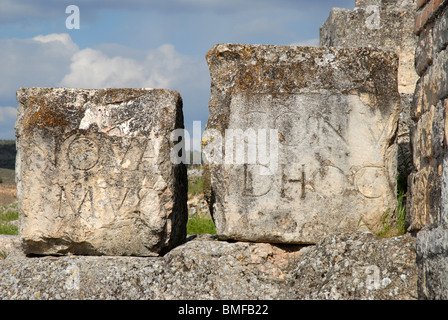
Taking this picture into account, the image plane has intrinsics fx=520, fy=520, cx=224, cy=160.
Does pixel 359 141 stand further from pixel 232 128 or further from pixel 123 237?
pixel 123 237

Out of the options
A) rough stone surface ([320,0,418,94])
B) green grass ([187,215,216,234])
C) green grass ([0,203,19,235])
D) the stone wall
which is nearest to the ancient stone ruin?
the stone wall

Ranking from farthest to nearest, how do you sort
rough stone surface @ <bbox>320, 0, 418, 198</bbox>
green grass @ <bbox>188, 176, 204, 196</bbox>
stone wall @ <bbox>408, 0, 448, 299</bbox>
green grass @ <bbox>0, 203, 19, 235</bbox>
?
green grass @ <bbox>188, 176, 204, 196</bbox> < green grass @ <bbox>0, 203, 19, 235</bbox> < rough stone surface @ <bbox>320, 0, 418, 198</bbox> < stone wall @ <bbox>408, 0, 448, 299</bbox>

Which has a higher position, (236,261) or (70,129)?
(70,129)

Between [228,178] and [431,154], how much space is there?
4.99 ft

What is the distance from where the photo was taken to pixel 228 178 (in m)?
4.12

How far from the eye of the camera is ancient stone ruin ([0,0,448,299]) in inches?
157

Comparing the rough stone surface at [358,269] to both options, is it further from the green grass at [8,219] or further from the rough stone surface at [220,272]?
the green grass at [8,219]

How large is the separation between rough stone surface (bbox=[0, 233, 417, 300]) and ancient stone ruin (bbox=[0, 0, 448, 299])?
1cm

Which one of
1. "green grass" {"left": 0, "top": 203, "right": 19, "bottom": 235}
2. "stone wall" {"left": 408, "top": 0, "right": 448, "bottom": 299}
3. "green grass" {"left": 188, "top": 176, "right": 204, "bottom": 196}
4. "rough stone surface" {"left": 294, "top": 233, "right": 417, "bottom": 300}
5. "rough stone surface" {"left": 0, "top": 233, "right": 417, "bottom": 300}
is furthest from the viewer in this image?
"green grass" {"left": 188, "top": 176, "right": 204, "bottom": 196}

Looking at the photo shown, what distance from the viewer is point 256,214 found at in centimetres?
411

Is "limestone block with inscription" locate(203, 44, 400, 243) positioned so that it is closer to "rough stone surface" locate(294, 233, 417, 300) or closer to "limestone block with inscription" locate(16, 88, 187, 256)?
"rough stone surface" locate(294, 233, 417, 300)

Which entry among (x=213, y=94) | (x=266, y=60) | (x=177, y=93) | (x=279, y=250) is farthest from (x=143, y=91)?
(x=279, y=250)

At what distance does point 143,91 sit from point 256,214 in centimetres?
137
